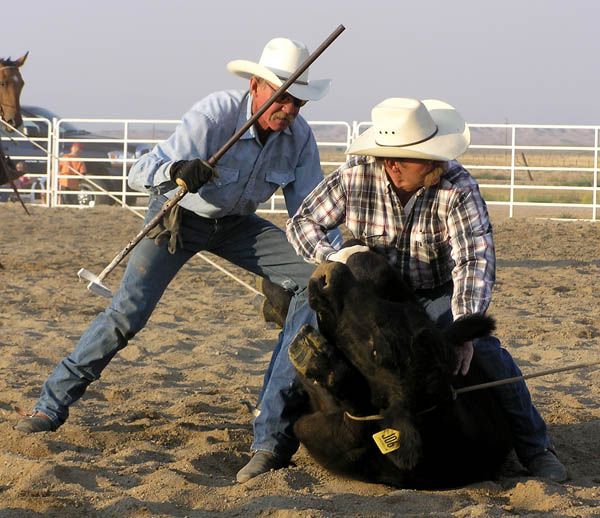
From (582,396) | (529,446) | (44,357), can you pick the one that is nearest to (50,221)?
(44,357)

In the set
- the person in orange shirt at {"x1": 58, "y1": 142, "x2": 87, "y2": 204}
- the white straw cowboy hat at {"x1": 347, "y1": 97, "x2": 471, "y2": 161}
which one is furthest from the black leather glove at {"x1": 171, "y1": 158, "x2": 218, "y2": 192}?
the person in orange shirt at {"x1": 58, "y1": 142, "x2": 87, "y2": 204}

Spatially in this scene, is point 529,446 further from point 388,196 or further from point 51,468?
point 51,468

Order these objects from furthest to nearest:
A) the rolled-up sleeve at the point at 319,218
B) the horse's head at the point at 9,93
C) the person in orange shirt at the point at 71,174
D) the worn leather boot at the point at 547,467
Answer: the person in orange shirt at the point at 71,174, the horse's head at the point at 9,93, the rolled-up sleeve at the point at 319,218, the worn leather boot at the point at 547,467

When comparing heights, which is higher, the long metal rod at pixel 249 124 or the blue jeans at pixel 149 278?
the long metal rod at pixel 249 124

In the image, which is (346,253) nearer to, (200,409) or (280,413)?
(280,413)

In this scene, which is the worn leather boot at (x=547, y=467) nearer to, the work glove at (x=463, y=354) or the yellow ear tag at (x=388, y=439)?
the work glove at (x=463, y=354)

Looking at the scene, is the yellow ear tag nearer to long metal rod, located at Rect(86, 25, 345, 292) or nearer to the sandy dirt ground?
the sandy dirt ground

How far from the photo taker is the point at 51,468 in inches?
154

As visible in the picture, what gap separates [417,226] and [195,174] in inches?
36.9

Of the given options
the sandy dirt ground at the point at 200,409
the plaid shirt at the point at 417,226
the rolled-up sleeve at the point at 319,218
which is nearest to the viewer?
the sandy dirt ground at the point at 200,409

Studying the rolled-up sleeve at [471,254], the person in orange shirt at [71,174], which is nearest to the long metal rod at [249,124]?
the rolled-up sleeve at [471,254]

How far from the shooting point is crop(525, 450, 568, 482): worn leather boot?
4.13 metres

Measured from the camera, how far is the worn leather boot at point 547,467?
413 centimetres

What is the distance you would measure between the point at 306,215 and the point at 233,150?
1.83 feet
